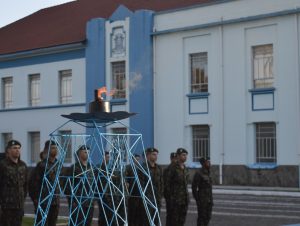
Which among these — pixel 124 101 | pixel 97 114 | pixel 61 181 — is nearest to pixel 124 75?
pixel 124 101

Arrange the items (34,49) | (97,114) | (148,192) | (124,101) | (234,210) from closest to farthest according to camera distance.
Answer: (97,114), (148,192), (234,210), (124,101), (34,49)

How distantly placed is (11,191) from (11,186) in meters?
0.08

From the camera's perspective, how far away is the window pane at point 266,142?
2848 cm

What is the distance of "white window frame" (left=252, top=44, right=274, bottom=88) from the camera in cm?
2886

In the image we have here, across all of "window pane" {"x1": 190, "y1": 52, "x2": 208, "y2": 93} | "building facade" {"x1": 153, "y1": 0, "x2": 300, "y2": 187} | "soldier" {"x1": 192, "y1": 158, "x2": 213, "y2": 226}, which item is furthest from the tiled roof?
"soldier" {"x1": 192, "y1": 158, "x2": 213, "y2": 226}

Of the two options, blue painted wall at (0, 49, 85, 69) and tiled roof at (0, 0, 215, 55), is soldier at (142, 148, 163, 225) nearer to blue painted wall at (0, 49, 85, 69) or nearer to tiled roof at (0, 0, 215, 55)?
tiled roof at (0, 0, 215, 55)

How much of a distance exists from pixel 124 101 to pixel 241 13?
7765 millimetres

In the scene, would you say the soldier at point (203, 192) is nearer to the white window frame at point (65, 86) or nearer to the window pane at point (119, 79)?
the window pane at point (119, 79)

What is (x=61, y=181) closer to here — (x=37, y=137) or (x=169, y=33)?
(x=169, y=33)

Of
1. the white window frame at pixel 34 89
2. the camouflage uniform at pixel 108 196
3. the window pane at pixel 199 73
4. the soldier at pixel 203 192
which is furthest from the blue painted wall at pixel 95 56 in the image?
the camouflage uniform at pixel 108 196

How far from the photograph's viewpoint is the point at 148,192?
11719mm

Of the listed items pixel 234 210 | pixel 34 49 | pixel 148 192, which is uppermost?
pixel 34 49

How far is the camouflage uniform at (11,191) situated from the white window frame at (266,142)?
18.8m

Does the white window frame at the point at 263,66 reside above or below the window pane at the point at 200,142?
above
